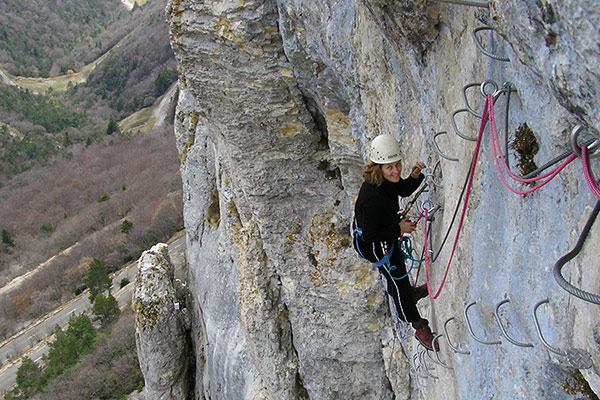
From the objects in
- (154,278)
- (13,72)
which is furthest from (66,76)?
(154,278)

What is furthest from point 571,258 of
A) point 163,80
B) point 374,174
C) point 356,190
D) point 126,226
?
point 163,80

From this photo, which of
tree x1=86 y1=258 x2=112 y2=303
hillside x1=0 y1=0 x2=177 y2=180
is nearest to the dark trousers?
tree x1=86 y1=258 x2=112 y2=303

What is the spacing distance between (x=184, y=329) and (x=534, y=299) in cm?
1211

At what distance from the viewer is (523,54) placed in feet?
6.51

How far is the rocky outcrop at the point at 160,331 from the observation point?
12695 millimetres

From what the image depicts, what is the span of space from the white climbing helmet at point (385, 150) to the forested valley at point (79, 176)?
22.5 m

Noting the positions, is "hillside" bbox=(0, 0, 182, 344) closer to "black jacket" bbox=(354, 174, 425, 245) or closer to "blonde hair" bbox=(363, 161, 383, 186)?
"black jacket" bbox=(354, 174, 425, 245)

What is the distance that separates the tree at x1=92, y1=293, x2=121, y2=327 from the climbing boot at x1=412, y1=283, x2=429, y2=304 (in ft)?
91.5

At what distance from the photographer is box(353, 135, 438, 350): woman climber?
4129 mm

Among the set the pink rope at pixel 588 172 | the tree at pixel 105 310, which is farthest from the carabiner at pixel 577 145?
the tree at pixel 105 310

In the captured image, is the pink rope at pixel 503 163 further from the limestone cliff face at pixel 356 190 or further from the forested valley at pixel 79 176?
the forested valley at pixel 79 176

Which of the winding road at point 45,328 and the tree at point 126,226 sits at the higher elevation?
the tree at point 126,226

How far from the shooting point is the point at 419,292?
16.8 feet

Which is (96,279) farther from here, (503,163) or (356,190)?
(503,163)
